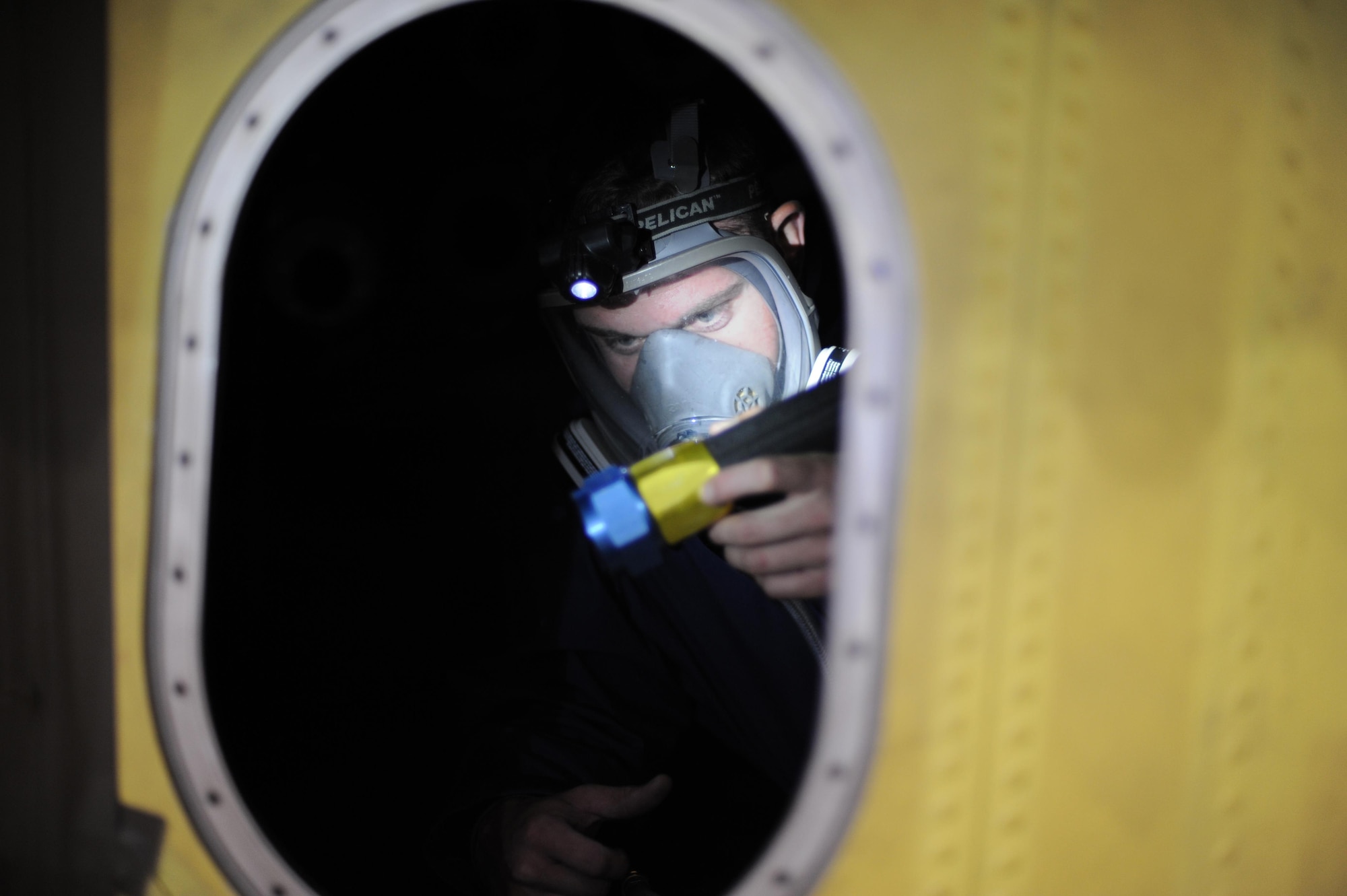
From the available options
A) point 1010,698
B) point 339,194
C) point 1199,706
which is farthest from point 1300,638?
point 339,194

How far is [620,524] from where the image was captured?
0.85 m

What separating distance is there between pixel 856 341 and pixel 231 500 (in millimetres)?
1392

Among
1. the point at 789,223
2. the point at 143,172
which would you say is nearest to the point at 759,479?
the point at 143,172

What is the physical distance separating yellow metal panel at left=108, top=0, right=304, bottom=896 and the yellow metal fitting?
22.4 inches

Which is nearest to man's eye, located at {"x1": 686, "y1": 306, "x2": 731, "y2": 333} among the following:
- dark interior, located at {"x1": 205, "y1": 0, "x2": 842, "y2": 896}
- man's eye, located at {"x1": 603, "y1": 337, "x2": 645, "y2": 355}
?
man's eye, located at {"x1": 603, "y1": 337, "x2": 645, "y2": 355}

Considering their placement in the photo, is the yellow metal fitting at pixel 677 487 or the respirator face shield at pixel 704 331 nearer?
the yellow metal fitting at pixel 677 487

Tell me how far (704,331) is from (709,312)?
0.05m

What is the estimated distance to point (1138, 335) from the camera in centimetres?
63

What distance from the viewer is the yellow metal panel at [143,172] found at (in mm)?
791

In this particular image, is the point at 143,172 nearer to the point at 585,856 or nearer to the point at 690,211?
the point at 690,211

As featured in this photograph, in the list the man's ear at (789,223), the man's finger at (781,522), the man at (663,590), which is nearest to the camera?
the man's finger at (781,522)

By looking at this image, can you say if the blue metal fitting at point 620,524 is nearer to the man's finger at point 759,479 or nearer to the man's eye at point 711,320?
the man's finger at point 759,479

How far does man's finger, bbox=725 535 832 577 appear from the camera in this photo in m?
0.99

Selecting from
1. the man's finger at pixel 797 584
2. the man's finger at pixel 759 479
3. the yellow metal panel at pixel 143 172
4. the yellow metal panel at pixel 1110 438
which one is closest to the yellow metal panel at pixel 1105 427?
the yellow metal panel at pixel 1110 438
